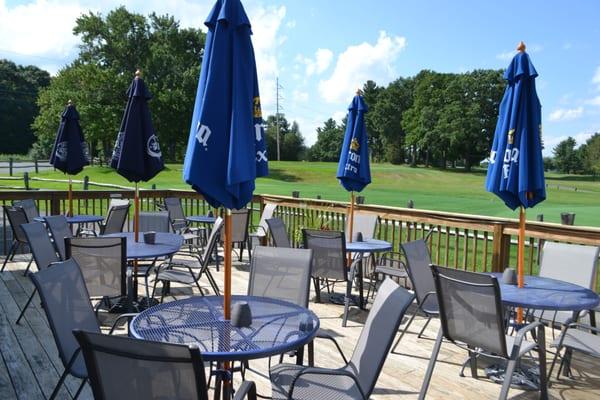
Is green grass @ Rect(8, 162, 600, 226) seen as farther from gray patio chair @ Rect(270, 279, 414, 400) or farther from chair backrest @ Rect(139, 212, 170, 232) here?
gray patio chair @ Rect(270, 279, 414, 400)

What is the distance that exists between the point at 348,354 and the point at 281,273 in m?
1.13

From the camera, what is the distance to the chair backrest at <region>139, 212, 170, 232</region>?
6.47m

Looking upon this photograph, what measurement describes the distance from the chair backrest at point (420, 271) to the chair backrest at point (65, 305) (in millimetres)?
2382

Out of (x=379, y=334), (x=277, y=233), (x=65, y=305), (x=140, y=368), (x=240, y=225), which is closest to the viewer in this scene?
(x=140, y=368)

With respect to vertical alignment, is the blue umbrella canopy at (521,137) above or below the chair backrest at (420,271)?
above

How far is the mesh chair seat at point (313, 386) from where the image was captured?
2.23 meters

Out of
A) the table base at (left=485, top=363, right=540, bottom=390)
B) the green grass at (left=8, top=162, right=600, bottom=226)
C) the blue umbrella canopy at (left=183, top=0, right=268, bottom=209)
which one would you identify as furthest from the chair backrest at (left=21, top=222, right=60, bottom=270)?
the green grass at (left=8, top=162, right=600, bottom=226)

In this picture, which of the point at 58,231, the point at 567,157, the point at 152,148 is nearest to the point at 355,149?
the point at 152,148

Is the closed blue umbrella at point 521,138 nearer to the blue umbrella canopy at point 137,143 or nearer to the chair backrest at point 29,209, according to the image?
the blue umbrella canopy at point 137,143

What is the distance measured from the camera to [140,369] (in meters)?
1.58

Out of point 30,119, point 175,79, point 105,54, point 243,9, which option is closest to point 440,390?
point 243,9

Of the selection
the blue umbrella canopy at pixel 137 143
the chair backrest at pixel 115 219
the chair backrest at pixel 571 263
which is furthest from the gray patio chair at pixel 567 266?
the chair backrest at pixel 115 219

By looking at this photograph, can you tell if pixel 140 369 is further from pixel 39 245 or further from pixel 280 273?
pixel 39 245

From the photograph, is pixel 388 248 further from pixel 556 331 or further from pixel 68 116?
pixel 68 116
